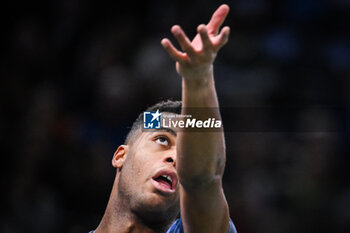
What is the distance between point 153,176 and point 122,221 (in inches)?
14.5

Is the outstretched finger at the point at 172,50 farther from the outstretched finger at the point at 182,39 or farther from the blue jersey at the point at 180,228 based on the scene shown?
the blue jersey at the point at 180,228

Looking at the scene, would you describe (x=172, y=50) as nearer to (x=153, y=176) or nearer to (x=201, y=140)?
(x=201, y=140)

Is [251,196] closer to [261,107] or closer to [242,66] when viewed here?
[261,107]

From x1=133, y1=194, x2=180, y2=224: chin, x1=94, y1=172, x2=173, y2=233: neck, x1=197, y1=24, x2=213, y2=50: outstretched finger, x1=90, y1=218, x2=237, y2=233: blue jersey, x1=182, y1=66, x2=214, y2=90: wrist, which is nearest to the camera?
x1=197, y1=24, x2=213, y2=50: outstretched finger

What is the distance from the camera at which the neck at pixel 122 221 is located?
10.0ft

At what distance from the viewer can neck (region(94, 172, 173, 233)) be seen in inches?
121

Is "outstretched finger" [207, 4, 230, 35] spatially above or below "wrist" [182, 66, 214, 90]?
above

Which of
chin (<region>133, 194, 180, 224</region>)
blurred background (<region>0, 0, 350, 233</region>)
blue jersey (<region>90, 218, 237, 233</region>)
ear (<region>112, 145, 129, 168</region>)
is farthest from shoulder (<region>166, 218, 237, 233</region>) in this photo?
blurred background (<region>0, 0, 350, 233</region>)

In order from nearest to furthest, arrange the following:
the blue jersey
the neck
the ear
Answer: the blue jersey < the neck < the ear

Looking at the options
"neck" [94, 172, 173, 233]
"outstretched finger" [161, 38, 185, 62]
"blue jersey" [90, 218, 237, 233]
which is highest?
"outstretched finger" [161, 38, 185, 62]

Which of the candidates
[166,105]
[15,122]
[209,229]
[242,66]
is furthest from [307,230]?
[15,122]

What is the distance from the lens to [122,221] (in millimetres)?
3131

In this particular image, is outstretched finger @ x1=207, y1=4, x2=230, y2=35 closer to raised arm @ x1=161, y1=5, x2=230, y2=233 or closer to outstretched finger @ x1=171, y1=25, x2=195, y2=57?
raised arm @ x1=161, y1=5, x2=230, y2=233

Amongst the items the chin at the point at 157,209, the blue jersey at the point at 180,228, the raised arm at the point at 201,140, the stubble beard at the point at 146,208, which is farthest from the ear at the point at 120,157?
the raised arm at the point at 201,140
